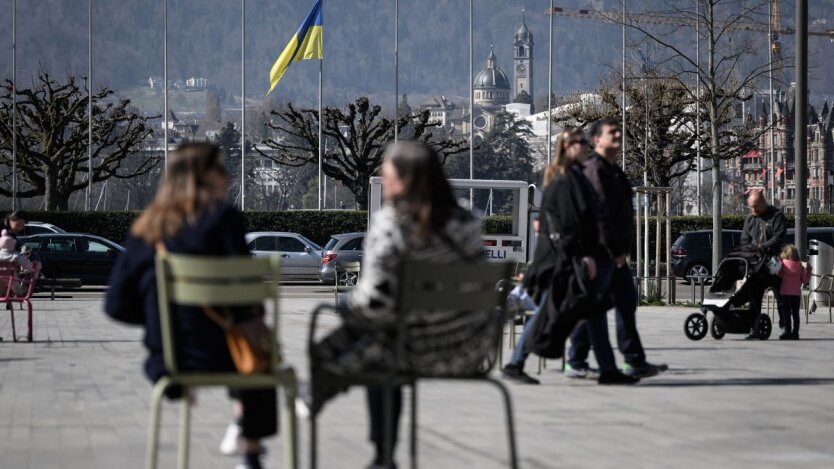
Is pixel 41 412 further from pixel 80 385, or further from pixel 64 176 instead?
pixel 64 176

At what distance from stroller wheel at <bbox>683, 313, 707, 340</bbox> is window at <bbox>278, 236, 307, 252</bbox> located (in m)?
23.1

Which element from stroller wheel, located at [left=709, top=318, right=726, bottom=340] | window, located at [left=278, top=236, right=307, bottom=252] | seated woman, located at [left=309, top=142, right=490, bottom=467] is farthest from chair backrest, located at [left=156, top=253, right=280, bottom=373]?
window, located at [left=278, top=236, right=307, bottom=252]

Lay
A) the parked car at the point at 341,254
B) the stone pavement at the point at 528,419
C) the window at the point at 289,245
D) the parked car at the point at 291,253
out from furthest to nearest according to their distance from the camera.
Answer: the window at the point at 289,245 < the parked car at the point at 291,253 < the parked car at the point at 341,254 < the stone pavement at the point at 528,419

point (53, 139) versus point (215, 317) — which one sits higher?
point (53, 139)

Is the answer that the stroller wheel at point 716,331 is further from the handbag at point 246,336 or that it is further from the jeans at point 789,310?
the handbag at point 246,336

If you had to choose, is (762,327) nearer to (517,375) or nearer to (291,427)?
(517,375)

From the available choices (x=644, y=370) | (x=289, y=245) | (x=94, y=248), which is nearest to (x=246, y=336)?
(x=644, y=370)

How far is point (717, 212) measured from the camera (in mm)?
28219

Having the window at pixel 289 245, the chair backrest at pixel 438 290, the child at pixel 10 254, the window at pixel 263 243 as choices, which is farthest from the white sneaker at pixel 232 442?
the window at pixel 289 245

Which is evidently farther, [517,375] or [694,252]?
[694,252]

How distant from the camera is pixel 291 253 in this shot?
3834cm

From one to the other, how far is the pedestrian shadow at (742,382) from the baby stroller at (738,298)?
459 centimetres

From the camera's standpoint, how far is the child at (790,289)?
1641cm

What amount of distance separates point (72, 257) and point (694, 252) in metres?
16.2
